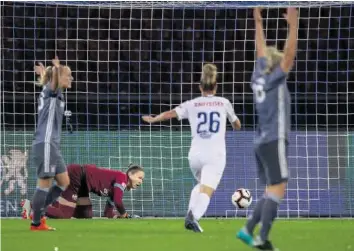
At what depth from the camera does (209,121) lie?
10891 millimetres

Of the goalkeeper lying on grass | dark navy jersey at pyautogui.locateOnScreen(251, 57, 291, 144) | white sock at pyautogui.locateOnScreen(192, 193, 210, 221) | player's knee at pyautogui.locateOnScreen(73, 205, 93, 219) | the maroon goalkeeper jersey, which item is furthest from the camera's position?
player's knee at pyautogui.locateOnScreen(73, 205, 93, 219)

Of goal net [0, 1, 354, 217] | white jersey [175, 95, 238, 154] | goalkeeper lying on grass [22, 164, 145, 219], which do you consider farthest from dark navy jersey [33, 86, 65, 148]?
goal net [0, 1, 354, 217]

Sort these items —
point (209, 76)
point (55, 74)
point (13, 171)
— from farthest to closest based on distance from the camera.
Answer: point (13, 171) → point (55, 74) → point (209, 76)

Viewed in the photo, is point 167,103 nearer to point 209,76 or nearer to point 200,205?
point 209,76

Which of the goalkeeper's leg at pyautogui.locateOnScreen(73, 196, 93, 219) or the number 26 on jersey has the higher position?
the number 26 on jersey

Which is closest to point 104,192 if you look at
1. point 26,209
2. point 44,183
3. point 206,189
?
point 26,209

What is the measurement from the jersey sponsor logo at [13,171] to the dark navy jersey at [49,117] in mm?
5007

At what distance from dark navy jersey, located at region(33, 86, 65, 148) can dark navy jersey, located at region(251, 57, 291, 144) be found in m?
3.16

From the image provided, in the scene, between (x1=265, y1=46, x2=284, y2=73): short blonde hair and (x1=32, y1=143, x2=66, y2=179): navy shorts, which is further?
(x1=32, y1=143, x2=66, y2=179): navy shorts

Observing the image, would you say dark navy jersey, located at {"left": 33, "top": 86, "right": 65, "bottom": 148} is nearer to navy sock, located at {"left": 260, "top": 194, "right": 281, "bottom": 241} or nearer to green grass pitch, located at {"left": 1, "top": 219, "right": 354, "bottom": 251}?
green grass pitch, located at {"left": 1, "top": 219, "right": 354, "bottom": 251}

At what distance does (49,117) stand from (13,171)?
5200 mm

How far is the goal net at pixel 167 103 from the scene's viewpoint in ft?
52.3

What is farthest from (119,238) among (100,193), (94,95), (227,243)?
(94,95)

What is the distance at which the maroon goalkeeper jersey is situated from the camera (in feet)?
47.0
